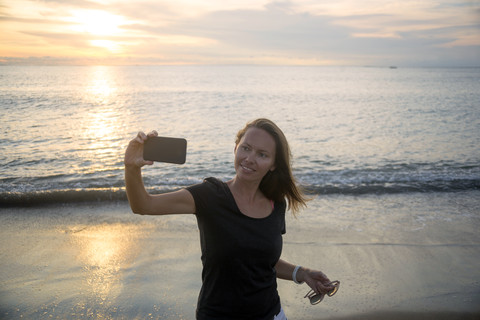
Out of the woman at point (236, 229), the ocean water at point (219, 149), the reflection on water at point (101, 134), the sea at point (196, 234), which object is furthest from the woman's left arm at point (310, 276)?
the reflection on water at point (101, 134)

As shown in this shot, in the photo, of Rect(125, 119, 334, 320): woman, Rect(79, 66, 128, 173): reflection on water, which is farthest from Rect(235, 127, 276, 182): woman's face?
Rect(79, 66, 128, 173): reflection on water

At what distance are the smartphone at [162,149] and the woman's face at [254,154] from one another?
1.60 feet

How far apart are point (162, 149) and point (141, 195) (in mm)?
273

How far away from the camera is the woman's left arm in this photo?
7.91 ft

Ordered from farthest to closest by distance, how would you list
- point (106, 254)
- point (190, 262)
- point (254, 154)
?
point (106, 254) → point (190, 262) → point (254, 154)

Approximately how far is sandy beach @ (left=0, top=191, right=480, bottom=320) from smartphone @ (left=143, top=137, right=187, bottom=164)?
2713mm

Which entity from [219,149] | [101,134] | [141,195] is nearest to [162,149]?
[141,195]

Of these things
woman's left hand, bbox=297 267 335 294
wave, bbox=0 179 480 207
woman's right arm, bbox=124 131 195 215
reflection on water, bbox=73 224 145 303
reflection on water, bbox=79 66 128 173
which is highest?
woman's right arm, bbox=124 131 195 215

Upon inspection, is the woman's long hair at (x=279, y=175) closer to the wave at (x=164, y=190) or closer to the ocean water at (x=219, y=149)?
the wave at (x=164, y=190)

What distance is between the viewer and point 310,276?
2.46 meters

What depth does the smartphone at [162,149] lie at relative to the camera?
1838mm

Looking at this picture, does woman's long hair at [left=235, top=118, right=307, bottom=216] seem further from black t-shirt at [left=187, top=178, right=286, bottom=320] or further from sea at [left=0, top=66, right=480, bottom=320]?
sea at [left=0, top=66, right=480, bottom=320]

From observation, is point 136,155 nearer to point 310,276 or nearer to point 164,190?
point 310,276

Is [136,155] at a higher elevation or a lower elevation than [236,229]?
higher
